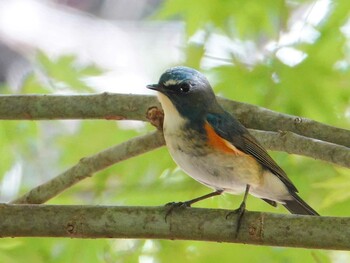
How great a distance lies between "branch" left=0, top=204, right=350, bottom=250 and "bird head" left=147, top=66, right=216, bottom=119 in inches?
19.9

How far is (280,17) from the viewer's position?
2.90 metres

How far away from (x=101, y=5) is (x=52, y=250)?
4.67 m

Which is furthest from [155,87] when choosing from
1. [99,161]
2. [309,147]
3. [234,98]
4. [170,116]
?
[234,98]

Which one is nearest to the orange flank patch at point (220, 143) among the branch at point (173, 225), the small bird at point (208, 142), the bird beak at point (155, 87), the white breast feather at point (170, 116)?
the small bird at point (208, 142)

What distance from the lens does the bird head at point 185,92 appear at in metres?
2.28

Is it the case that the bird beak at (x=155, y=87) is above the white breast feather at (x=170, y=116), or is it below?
above

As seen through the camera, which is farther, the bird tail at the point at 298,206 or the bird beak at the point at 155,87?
the bird tail at the point at 298,206

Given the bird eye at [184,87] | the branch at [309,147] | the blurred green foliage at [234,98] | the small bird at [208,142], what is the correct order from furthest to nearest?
the blurred green foliage at [234,98] < the bird eye at [184,87] < the small bird at [208,142] < the branch at [309,147]

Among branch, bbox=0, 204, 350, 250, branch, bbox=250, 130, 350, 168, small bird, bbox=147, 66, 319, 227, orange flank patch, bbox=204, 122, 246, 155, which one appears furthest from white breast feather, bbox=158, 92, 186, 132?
branch, bbox=0, 204, 350, 250

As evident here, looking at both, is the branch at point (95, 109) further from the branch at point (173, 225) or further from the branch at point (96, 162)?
the branch at point (173, 225)

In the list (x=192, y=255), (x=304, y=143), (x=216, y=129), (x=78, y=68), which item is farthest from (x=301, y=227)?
(x=78, y=68)

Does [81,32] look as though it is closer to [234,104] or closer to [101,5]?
[101,5]

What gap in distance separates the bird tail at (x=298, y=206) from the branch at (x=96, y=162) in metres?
0.55

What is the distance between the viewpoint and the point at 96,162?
2.43 meters
